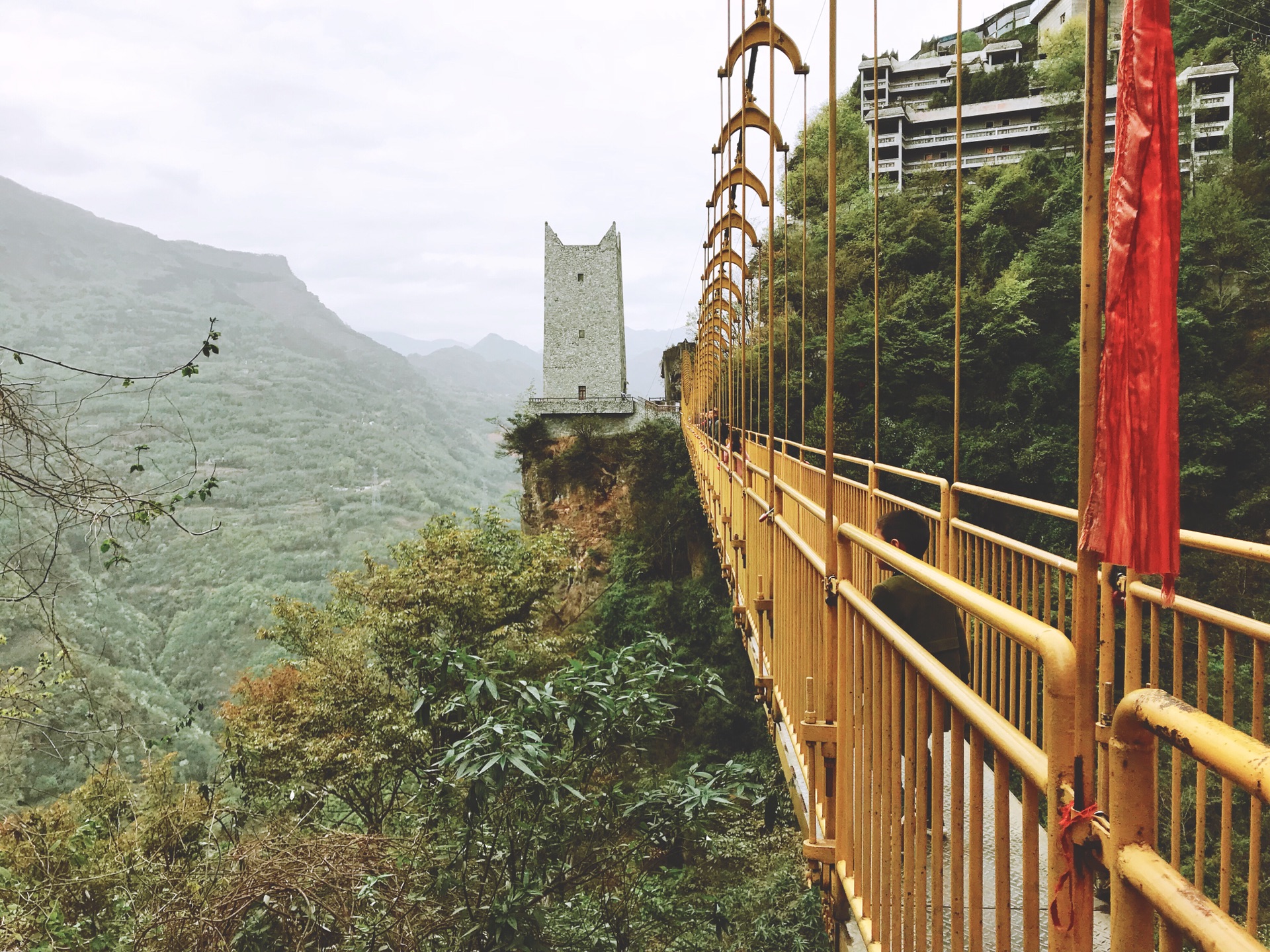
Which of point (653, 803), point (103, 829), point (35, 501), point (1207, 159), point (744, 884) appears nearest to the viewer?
point (35, 501)

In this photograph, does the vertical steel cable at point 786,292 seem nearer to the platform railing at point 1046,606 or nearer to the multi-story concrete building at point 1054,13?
the platform railing at point 1046,606

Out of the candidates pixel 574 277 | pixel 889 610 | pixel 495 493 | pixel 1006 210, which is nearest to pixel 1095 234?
pixel 889 610

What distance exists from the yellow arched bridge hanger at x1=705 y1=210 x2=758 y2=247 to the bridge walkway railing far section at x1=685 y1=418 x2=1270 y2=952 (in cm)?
595

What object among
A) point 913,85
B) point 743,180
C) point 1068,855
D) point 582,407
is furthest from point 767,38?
point 913,85

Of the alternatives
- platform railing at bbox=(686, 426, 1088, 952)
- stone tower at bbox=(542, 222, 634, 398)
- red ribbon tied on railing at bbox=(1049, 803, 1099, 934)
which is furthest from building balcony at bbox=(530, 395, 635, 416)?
red ribbon tied on railing at bbox=(1049, 803, 1099, 934)

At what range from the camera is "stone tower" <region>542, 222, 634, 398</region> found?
30.1 meters

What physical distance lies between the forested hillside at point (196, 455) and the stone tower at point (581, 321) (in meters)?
7.67

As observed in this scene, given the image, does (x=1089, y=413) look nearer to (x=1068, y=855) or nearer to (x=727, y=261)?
(x=1068, y=855)

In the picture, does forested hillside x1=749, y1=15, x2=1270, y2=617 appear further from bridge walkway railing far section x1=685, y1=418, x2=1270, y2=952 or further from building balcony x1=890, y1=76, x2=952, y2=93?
building balcony x1=890, y1=76, x2=952, y2=93

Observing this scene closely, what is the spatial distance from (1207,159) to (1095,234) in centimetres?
2263

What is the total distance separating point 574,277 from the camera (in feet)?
99.8

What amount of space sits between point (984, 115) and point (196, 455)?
31.8 m

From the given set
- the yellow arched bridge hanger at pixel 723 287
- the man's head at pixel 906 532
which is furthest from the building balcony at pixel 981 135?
the man's head at pixel 906 532

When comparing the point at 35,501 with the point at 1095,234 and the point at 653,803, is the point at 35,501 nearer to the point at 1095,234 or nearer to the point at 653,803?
the point at 653,803
